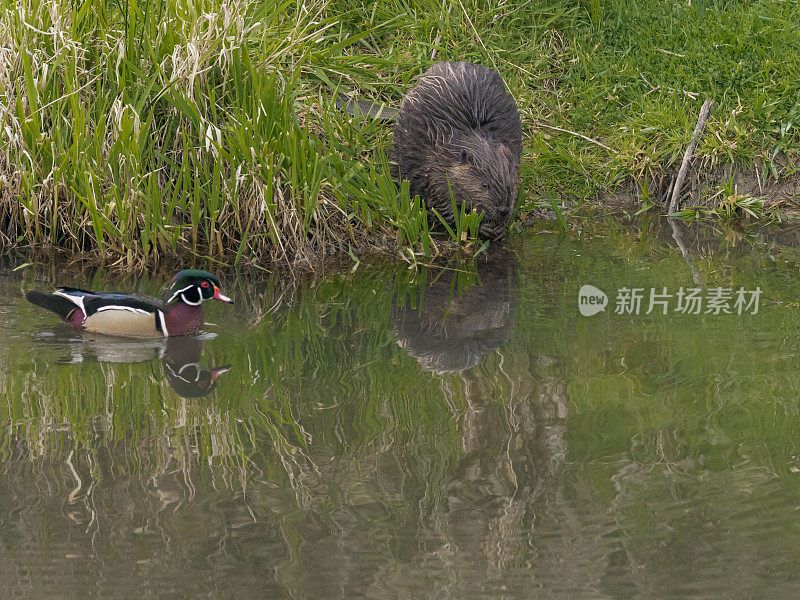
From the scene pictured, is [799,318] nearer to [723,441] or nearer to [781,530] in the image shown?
[723,441]

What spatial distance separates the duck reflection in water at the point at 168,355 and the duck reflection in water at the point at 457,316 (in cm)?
87

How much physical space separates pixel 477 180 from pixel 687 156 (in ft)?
4.98

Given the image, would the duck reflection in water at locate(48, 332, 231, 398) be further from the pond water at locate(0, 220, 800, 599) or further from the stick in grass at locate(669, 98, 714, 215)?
the stick in grass at locate(669, 98, 714, 215)

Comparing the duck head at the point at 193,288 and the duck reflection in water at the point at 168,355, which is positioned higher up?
the duck head at the point at 193,288

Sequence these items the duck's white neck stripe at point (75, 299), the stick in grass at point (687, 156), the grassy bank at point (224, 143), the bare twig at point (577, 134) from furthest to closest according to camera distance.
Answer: the bare twig at point (577, 134) < the stick in grass at point (687, 156) < the grassy bank at point (224, 143) < the duck's white neck stripe at point (75, 299)

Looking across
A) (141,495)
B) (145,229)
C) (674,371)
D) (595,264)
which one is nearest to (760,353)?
(674,371)

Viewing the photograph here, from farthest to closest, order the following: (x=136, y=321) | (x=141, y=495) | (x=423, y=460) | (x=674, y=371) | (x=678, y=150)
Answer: (x=678, y=150), (x=136, y=321), (x=674, y=371), (x=423, y=460), (x=141, y=495)

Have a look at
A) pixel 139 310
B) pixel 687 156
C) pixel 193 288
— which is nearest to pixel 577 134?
pixel 687 156

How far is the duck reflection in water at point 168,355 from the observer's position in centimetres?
426

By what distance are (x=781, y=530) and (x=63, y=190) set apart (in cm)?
422

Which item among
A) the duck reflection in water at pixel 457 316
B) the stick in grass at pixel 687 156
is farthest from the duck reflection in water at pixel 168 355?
the stick in grass at pixel 687 156

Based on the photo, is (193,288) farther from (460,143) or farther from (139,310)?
(460,143)

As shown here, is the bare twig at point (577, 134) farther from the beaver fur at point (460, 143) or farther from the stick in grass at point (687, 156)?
the beaver fur at point (460, 143)

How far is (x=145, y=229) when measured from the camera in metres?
5.62
